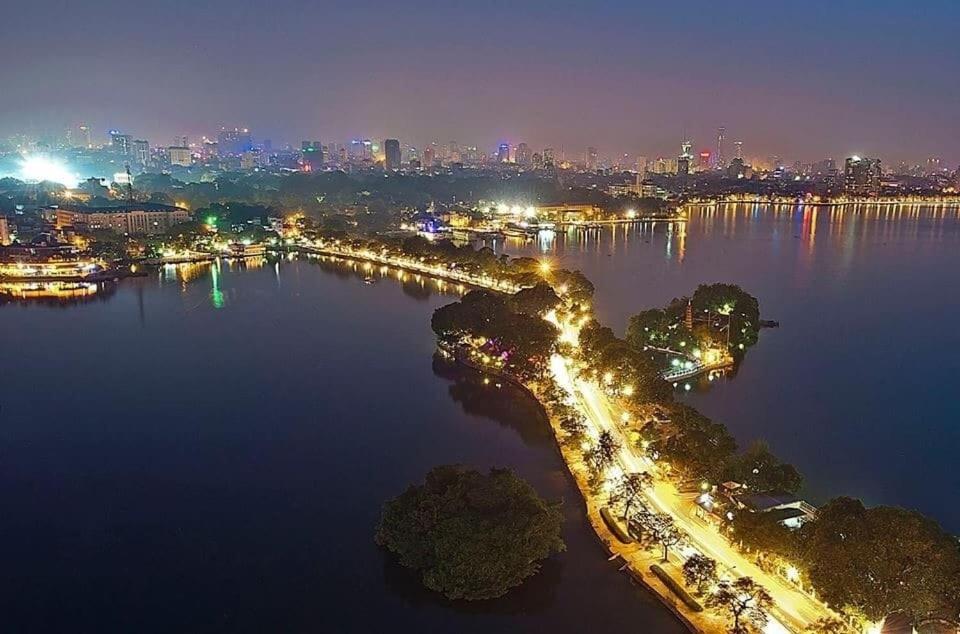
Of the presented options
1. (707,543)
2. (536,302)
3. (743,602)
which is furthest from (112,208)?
(743,602)

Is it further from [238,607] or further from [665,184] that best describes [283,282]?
[665,184]

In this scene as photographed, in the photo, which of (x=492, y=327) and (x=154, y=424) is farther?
(x=492, y=327)

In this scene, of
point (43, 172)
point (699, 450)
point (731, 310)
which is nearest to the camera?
point (699, 450)

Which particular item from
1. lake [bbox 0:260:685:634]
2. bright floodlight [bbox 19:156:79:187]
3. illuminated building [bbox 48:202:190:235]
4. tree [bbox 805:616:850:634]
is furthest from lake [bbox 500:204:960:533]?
bright floodlight [bbox 19:156:79:187]

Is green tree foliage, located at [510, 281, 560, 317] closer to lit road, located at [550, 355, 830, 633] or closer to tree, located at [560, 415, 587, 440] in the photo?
lit road, located at [550, 355, 830, 633]

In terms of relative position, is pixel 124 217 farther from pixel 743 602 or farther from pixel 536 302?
pixel 743 602

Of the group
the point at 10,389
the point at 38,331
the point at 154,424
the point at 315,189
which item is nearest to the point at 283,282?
the point at 38,331
